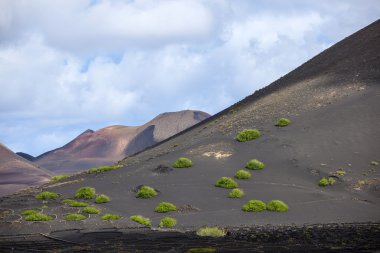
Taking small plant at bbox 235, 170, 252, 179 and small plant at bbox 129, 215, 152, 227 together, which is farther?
small plant at bbox 235, 170, 252, 179

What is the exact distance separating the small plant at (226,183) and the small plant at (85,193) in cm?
1044

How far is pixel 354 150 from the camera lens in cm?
4912

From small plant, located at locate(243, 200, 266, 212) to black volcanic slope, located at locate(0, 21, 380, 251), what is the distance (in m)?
0.52

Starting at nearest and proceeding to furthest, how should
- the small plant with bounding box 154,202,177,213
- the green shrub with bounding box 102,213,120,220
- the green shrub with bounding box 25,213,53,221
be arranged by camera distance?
1. the green shrub with bounding box 25,213,53,221
2. the green shrub with bounding box 102,213,120,220
3. the small plant with bounding box 154,202,177,213

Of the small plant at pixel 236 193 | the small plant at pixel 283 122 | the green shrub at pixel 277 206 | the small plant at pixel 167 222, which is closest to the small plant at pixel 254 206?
the green shrub at pixel 277 206

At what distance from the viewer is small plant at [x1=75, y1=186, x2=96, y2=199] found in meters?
41.7

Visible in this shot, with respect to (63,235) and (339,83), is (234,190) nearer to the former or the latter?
(63,235)

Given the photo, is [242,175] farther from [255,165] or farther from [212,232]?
[212,232]

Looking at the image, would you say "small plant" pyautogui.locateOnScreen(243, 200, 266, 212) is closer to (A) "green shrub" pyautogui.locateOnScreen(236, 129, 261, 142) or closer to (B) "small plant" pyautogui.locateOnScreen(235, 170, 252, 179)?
(B) "small plant" pyautogui.locateOnScreen(235, 170, 252, 179)

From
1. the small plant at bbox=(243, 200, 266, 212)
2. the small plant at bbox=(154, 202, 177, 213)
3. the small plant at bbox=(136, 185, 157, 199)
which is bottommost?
the small plant at bbox=(154, 202, 177, 213)

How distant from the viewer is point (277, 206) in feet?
126

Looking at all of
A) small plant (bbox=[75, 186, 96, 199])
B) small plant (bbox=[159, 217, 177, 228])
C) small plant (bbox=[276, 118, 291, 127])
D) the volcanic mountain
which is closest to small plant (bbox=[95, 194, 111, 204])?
small plant (bbox=[75, 186, 96, 199])

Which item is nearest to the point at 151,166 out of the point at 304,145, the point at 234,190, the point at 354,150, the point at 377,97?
the point at 234,190

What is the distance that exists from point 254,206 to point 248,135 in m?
16.8
